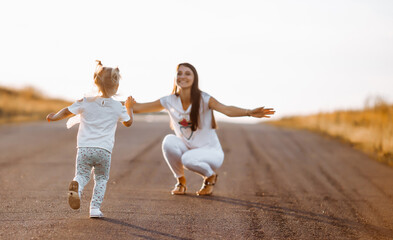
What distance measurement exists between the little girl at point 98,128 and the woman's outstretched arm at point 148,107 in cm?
188

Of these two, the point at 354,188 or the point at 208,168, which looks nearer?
the point at 208,168

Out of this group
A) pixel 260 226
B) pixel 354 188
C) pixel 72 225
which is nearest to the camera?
pixel 72 225

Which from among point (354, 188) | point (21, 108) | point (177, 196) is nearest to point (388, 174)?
point (354, 188)

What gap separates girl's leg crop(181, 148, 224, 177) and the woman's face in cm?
89

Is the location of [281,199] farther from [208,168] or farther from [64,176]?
[64,176]

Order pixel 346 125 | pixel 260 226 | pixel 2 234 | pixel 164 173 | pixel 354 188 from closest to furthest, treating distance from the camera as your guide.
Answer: pixel 2 234 → pixel 260 226 → pixel 354 188 → pixel 164 173 → pixel 346 125

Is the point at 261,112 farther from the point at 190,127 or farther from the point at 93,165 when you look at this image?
the point at 93,165

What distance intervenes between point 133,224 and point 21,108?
19.4 m

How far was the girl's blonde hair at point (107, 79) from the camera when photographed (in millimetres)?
6078

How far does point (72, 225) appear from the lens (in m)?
5.54

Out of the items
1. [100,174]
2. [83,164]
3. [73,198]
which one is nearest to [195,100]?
[100,174]

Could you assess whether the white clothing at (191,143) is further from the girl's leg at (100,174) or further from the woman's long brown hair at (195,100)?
the girl's leg at (100,174)

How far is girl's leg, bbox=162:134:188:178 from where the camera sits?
8.01 metres

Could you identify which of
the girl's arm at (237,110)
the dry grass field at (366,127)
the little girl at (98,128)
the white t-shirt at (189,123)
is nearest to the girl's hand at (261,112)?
the girl's arm at (237,110)
